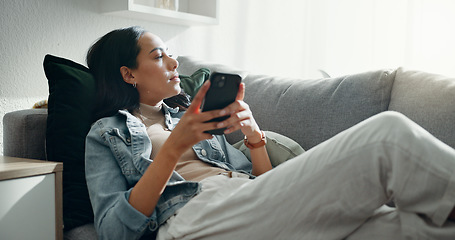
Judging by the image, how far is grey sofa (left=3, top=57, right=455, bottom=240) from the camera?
4.04 ft

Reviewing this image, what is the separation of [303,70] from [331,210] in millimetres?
1862

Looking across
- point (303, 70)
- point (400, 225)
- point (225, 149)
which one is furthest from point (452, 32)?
point (400, 225)

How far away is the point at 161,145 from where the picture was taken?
1.33 metres

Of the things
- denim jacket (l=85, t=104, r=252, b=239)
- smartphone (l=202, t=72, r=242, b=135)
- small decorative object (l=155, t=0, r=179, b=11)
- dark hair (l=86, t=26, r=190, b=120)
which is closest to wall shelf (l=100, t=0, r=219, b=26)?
small decorative object (l=155, t=0, r=179, b=11)

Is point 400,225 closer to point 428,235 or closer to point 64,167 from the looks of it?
point 428,235

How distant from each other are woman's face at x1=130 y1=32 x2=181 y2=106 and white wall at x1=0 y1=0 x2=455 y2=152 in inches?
22.3

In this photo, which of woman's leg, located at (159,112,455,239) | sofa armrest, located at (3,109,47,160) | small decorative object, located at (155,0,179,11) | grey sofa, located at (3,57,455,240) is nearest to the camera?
woman's leg, located at (159,112,455,239)

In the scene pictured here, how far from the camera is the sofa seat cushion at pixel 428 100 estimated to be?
119 cm

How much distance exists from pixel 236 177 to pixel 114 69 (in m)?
0.57

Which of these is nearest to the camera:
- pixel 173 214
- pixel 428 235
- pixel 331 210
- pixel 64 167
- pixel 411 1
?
pixel 428 235

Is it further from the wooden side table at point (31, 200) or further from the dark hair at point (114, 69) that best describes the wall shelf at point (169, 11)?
the wooden side table at point (31, 200)

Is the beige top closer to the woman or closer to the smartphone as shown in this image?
the woman

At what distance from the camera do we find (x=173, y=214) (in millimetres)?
1138

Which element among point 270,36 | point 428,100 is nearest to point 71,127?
point 428,100
